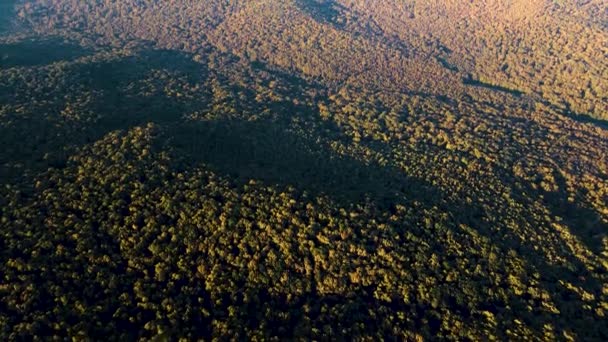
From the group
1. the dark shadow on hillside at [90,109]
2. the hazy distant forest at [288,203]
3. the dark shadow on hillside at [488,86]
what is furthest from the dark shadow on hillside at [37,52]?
the dark shadow on hillside at [488,86]

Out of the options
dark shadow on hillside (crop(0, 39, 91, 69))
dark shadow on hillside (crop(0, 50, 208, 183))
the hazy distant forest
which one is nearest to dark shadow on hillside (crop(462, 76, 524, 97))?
the hazy distant forest

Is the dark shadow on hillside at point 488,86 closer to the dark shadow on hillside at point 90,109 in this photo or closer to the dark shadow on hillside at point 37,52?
the dark shadow on hillside at point 90,109

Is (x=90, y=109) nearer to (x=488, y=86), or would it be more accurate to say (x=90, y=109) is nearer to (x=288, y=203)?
(x=288, y=203)

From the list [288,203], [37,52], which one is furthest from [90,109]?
[37,52]

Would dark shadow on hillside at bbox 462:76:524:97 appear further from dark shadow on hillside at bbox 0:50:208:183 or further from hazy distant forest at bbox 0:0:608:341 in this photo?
dark shadow on hillside at bbox 0:50:208:183

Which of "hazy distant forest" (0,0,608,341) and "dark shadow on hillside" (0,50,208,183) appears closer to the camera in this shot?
"hazy distant forest" (0,0,608,341)

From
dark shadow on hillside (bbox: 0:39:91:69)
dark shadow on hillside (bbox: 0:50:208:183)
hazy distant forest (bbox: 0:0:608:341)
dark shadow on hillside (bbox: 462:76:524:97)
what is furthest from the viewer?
dark shadow on hillside (bbox: 462:76:524:97)
